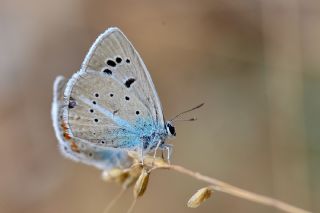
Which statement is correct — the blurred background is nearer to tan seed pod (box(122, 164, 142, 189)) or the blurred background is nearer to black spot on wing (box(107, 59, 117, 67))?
black spot on wing (box(107, 59, 117, 67))

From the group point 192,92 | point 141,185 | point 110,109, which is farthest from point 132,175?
point 192,92

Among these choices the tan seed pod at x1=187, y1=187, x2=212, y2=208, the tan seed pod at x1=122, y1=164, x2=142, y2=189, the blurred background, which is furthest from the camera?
the blurred background

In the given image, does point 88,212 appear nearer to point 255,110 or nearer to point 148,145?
point 255,110

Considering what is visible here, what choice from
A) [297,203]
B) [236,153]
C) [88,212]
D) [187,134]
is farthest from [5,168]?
[297,203]

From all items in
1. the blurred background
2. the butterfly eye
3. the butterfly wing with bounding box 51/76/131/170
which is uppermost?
the butterfly eye

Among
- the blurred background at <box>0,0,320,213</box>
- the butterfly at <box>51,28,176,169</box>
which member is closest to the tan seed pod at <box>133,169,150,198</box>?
the butterfly at <box>51,28,176,169</box>

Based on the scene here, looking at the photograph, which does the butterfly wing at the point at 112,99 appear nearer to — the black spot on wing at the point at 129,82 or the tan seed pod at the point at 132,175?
the black spot on wing at the point at 129,82
